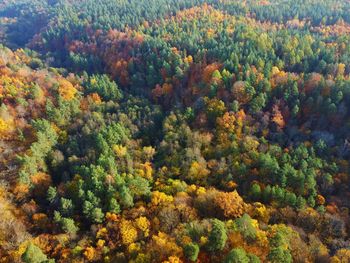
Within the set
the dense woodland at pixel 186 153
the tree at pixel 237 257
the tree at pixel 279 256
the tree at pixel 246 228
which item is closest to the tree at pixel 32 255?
the dense woodland at pixel 186 153

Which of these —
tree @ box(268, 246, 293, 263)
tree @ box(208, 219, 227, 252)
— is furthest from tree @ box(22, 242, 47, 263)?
tree @ box(268, 246, 293, 263)

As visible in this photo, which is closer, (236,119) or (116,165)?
(116,165)

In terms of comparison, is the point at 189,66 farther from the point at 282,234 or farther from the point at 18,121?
the point at 282,234

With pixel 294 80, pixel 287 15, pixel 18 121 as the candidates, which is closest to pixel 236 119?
pixel 294 80

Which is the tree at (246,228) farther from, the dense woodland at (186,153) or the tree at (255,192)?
the tree at (255,192)

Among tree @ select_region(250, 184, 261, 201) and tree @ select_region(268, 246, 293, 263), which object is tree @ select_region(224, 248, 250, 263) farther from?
tree @ select_region(250, 184, 261, 201)

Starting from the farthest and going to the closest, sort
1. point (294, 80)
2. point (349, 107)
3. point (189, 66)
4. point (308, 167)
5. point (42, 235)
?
point (189, 66) < point (294, 80) < point (349, 107) < point (308, 167) < point (42, 235)

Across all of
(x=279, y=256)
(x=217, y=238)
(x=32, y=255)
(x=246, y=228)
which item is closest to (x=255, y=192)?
(x=246, y=228)
